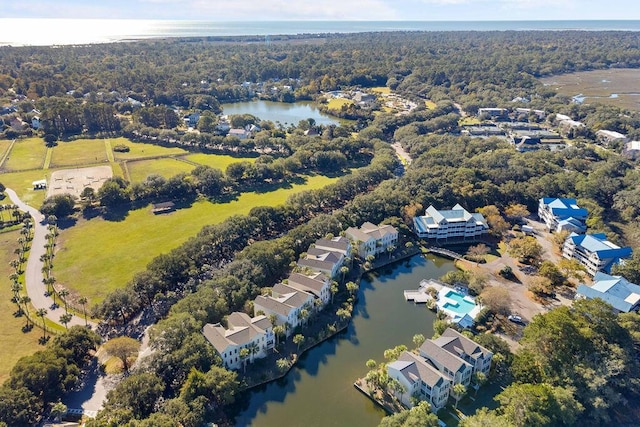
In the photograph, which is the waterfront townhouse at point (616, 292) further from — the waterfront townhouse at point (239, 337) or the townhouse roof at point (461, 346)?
the waterfront townhouse at point (239, 337)

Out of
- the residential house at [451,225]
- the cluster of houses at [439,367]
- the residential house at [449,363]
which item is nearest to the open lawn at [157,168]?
the residential house at [451,225]

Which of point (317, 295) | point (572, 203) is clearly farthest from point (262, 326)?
point (572, 203)

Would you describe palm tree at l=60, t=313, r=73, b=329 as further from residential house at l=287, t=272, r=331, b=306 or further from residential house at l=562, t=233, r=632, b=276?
residential house at l=562, t=233, r=632, b=276

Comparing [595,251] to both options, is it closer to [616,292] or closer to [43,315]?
[616,292]

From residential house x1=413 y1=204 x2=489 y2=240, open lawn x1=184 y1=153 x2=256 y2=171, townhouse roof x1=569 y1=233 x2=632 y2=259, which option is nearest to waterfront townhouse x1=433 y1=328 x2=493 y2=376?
residential house x1=413 y1=204 x2=489 y2=240

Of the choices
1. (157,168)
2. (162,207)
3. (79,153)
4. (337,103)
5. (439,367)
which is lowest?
(162,207)

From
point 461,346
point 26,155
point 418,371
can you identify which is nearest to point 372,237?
point 461,346
